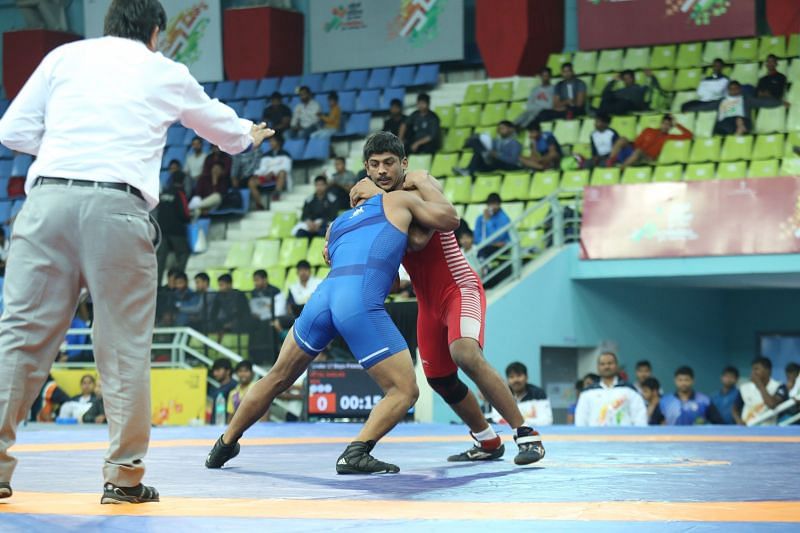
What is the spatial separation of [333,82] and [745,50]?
21.3 ft

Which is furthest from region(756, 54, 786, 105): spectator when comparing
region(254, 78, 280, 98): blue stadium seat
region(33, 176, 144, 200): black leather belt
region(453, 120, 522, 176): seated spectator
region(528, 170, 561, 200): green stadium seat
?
region(33, 176, 144, 200): black leather belt

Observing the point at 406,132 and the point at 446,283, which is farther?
the point at 406,132

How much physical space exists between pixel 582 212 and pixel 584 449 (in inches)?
279

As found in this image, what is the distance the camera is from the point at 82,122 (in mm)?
3996

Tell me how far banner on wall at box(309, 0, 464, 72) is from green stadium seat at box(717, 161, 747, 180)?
22.0 feet

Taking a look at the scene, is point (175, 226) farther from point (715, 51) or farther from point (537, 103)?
point (715, 51)

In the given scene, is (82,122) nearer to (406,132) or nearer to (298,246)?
(298,246)

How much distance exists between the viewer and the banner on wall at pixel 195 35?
22.5 meters

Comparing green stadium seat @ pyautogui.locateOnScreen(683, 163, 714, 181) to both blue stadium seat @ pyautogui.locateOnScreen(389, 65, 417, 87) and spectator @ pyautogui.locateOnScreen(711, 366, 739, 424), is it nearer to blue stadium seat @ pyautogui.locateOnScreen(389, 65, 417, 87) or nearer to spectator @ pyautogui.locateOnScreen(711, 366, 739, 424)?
spectator @ pyautogui.locateOnScreen(711, 366, 739, 424)

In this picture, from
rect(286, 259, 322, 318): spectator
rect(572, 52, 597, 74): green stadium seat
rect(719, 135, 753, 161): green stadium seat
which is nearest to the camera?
rect(286, 259, 322, 318): spectator

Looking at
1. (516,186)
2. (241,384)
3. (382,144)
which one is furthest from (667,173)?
(382,144)

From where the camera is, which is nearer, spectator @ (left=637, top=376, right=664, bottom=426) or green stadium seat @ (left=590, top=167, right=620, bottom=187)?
spectator @ (left=637, top=376, right=664, bottom=426)

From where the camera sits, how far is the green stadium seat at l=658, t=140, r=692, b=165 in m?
15.2

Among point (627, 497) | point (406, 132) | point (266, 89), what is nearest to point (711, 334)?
point (406, 132)
